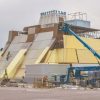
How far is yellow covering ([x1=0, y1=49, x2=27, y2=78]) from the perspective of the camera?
92.9m

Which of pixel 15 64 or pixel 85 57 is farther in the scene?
pixel 15 64

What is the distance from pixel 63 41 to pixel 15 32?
21.6 metres

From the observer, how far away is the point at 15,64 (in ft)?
310

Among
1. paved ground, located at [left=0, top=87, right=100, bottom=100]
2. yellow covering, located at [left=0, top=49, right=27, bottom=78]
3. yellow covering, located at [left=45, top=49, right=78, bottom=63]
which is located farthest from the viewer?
yellow covering, located at [left=0, top=49, right=27, bottom=78]

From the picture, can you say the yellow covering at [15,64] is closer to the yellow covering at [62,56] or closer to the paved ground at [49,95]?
the yellow covering at [62,56]

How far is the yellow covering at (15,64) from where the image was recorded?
3659 inches

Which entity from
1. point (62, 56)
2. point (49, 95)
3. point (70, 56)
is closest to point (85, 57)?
point (70, 56)

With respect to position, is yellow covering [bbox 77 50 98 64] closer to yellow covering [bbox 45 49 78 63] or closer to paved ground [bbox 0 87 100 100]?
yellow covering [bbox 45 49 78 63]

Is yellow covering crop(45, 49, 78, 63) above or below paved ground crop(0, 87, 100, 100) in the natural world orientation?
above

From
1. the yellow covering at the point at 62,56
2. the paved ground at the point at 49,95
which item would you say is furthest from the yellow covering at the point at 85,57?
the paved ground at the point at 49,95

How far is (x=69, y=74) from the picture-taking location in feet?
243

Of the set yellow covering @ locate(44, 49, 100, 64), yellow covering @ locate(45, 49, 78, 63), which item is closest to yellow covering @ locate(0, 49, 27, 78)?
yellow covering @ locate(44, 49, 100, 64)

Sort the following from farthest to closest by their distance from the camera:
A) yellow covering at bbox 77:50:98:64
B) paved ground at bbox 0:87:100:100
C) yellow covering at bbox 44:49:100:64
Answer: yellow covering at bbox 77:50:98:64
yellow covering at bbox 44:49:100:64
paved ground at bbox 0:87:100:100

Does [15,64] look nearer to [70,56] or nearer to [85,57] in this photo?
[70,56]
